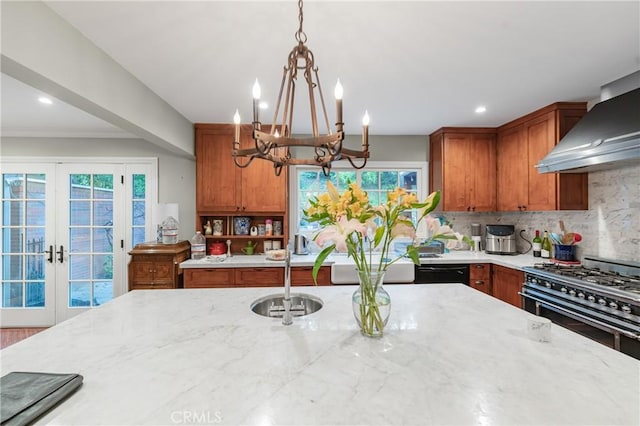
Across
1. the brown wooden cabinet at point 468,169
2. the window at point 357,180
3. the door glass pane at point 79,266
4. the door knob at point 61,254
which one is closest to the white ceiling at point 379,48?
the brown wooden cabinet at point 468,169

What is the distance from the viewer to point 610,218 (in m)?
2.65

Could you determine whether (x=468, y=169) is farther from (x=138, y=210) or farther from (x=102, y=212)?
(x=102, y=212)

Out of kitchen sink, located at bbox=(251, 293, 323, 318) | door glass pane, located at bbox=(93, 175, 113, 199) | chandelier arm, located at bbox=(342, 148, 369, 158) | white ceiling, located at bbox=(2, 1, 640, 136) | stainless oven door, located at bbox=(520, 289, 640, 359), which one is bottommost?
stainless oven door, located at bbox=(520, 289, 640, 359)

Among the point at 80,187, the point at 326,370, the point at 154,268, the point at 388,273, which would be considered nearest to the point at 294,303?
the point at 326,370

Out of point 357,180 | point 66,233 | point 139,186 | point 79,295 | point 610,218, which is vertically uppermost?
point 357,180

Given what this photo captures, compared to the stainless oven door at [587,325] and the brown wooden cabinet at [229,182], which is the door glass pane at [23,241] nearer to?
the brown wooden cabinet at [229,182]

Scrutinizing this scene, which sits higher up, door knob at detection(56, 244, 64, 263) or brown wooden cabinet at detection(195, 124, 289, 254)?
brown wooden cabinet at detection(195, 124, 289, 254)

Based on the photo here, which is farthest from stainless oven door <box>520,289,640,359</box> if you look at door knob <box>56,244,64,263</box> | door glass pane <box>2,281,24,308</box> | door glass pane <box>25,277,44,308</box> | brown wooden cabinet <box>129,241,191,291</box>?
door glass pane <box>2,281,24,308</box>

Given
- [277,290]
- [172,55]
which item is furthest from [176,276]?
[172,55]

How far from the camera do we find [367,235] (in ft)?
3.84

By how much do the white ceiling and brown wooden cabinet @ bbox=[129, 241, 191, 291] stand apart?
161cm

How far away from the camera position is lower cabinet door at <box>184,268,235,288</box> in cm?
319

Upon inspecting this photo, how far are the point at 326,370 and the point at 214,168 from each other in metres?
3.09

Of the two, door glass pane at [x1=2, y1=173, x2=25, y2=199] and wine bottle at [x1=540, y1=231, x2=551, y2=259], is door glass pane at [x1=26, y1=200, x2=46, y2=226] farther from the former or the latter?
wine bottle at [x1=540, y1=231, x2=551, y2=259]
